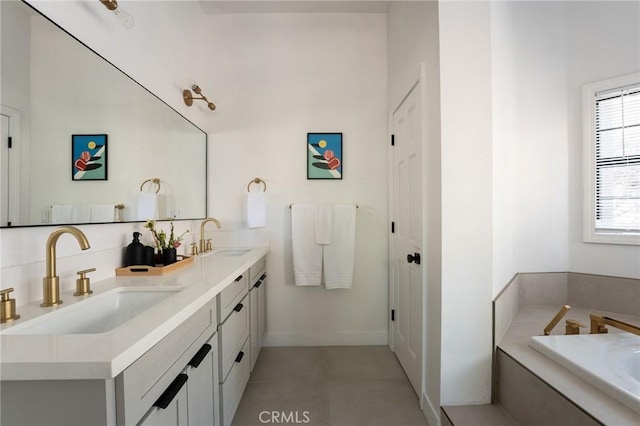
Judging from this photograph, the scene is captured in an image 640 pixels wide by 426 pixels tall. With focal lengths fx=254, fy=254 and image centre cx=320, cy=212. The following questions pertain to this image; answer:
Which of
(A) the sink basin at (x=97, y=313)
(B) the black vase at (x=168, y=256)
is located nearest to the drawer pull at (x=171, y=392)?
(A) the sink basin at (x=97, y=313)

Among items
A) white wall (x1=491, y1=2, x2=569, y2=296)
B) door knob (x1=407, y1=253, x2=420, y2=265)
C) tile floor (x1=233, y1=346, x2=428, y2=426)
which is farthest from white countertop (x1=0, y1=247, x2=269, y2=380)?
white wall (x1=491, y1=2, x2=569, y2=296)

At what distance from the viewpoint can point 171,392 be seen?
79cm

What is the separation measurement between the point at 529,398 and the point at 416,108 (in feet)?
5.20

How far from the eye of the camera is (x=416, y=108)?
5.34 ft

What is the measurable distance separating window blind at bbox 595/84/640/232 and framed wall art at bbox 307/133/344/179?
1778 millimetres

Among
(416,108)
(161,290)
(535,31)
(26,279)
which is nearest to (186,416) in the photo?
(161,290)

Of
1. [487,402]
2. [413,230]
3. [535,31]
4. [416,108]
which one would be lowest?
[487,402]

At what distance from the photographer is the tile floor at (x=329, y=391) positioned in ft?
4.92

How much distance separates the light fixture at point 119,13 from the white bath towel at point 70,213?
89 centimetres

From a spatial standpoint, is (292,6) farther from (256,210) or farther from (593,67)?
(593,67)

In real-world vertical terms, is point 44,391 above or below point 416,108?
below

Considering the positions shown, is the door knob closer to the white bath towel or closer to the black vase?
the black vase

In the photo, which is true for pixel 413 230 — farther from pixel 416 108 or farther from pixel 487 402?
pixel 487 402

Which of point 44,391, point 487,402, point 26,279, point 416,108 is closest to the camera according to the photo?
point 44,391
